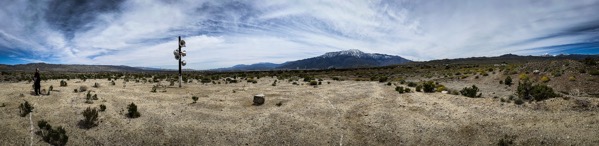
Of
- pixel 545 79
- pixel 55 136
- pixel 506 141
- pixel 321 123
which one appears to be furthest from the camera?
pixel 545 79

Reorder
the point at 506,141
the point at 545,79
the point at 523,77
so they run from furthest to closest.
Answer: the point at 523,77
the point at 545,79
the point at 506,141

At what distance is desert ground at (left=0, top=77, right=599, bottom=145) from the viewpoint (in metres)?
12.2

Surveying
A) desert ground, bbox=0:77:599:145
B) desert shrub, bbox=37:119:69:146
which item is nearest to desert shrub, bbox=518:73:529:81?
desert ground, bbox=0:77:599:145

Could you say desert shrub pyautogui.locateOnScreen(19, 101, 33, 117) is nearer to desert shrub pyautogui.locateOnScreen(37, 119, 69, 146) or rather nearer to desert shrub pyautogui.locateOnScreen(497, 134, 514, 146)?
desert shrub pyautogui.locateOnScreen(37, 119, 69, 146)

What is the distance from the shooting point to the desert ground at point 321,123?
40.2 feet

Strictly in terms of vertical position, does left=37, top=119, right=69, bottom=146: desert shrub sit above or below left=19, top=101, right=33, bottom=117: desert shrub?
below

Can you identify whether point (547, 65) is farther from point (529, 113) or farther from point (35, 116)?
point (35, 116)

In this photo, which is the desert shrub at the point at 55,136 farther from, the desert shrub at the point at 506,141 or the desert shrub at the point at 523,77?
the desert shrub at the point at 523,77

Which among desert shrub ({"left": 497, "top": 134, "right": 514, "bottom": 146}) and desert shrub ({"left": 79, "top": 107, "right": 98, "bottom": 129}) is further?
desert shrub ({"left": 79, "top": 107, "right": 98, "bottom": 129})

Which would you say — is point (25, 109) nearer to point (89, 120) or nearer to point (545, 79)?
point (89, 120)

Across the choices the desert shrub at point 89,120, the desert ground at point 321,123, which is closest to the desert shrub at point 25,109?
the desert ground at point 321,123

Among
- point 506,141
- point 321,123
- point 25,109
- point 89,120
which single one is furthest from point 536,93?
point 25,109

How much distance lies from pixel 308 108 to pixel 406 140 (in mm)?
5908

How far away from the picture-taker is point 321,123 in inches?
579
